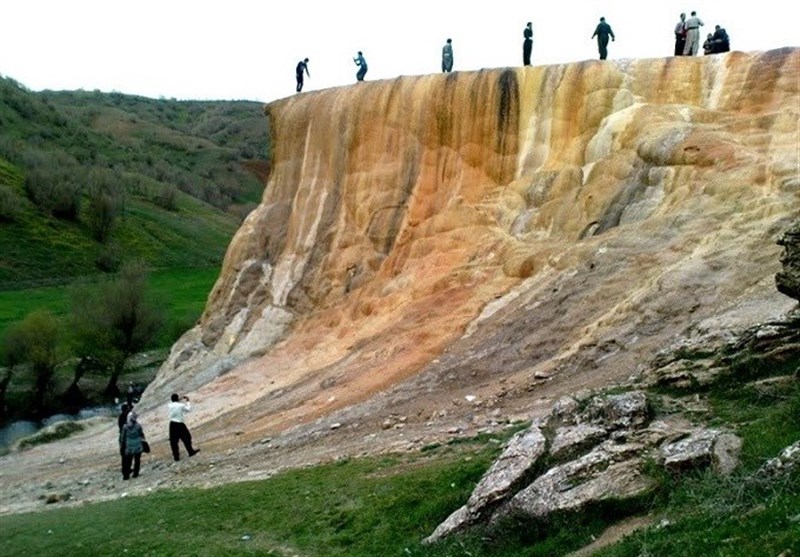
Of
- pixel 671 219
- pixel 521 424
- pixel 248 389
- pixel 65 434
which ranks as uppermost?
pixel 671 219

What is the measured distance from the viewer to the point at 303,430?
2044 centimetres

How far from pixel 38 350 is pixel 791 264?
42.7 meters

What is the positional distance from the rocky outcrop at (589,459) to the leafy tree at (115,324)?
40377 mm

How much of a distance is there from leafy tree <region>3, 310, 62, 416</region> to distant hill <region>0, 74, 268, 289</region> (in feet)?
77.7

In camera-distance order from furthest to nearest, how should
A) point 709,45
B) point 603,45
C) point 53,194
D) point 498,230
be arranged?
1. point 53,194
2. point 603,45
3. point 709,45
4. point 498,230

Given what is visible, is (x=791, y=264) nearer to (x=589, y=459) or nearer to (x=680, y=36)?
(x=589, y=459)

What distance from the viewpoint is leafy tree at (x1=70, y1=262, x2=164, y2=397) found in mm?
49500

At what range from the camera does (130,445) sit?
2088 cm

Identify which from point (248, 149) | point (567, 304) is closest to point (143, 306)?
point (567, 304)

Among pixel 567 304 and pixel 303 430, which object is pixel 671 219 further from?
pixel 303 430

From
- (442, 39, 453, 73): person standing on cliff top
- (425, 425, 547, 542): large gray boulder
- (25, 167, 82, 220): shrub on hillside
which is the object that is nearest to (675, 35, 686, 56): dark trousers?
(442, 39, 453, 73): person standing on cliff top

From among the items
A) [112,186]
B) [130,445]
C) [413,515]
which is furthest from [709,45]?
[112,186]

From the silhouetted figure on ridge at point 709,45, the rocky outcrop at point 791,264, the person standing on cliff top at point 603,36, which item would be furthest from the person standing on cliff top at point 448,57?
the rocky outcrop at point 791,264

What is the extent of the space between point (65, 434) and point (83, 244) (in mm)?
Answer: 52210
